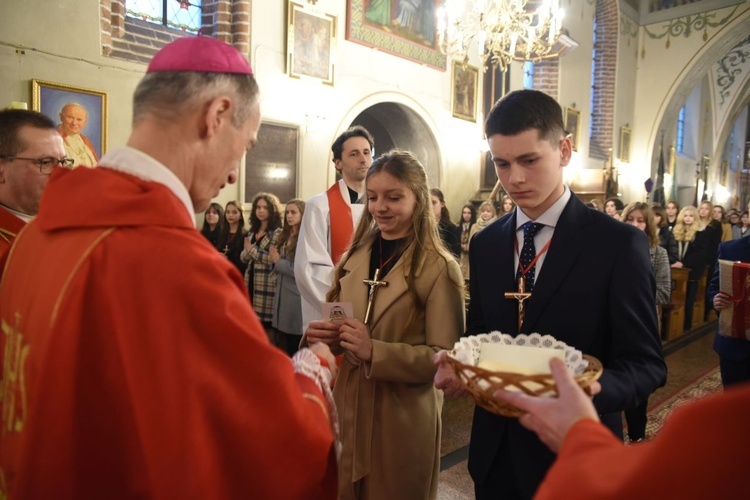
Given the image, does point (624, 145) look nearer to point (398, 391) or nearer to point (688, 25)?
point (688, 25)

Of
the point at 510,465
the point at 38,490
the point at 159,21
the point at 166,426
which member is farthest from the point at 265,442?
the point at 159,21

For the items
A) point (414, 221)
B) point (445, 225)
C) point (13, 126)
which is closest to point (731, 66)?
point (445, 225)

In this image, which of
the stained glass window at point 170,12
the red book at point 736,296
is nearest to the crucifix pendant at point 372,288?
the red book at point 736,296

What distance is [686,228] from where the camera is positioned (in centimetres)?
771

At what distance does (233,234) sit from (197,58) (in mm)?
5165

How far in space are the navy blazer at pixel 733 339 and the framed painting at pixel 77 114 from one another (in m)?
5.39

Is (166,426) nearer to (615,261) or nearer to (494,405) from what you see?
(494,405)

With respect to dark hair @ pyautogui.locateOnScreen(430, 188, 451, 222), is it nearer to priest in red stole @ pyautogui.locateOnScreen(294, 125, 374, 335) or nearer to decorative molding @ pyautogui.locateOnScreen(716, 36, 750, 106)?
priest in red stole @ pyautogui.locateOnScreen(294, 125, 374, 335)

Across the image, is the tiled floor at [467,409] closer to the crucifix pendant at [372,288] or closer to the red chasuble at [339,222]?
the red chasuble at [339,222]

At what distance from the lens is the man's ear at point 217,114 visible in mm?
1177

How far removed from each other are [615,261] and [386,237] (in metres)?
0.94

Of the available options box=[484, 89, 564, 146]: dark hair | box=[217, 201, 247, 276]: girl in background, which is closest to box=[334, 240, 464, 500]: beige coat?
box=[484, 89, 564, 146]: dark hair

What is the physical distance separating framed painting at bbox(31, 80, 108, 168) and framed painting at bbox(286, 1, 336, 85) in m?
2.54

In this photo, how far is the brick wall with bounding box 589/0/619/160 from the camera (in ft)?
46.5
